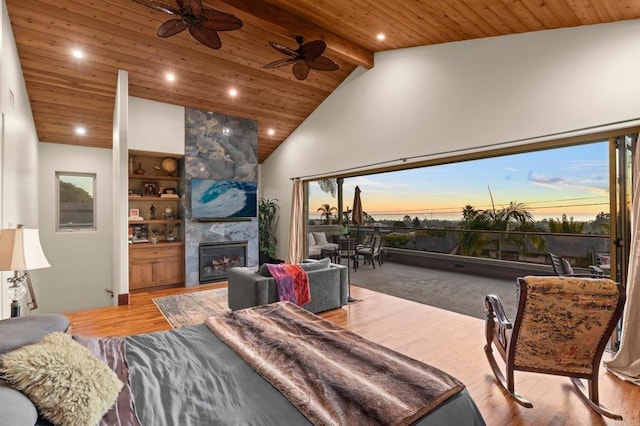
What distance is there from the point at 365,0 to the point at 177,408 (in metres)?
4.04

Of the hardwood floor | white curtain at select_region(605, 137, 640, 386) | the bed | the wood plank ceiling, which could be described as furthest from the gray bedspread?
the wood plank ceiling

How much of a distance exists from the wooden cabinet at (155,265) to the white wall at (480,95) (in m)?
3.24

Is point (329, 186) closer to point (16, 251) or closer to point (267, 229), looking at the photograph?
point (267, 229)

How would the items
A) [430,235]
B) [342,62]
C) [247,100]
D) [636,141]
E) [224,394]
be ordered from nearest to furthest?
[224,394], [636,141], [342,62], [247,100], [430,235]

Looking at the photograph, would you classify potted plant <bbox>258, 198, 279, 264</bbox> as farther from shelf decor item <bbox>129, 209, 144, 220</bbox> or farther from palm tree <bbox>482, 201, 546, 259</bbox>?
palm tree <bbox>482, 201, 546, 259</bbox>

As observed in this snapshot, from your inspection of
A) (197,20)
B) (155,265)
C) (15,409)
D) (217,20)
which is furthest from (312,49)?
(155,265)

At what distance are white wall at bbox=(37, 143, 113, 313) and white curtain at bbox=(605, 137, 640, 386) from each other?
7.76 metres

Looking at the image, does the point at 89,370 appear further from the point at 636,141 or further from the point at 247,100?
the point at 247,100

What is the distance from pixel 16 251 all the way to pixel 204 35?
8.15 feet

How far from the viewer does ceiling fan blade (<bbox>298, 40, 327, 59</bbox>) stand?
3676mm

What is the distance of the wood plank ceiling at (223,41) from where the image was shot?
3.42 metres

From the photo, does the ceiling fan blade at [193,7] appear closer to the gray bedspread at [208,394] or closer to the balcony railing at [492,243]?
the gray bedspread at [208,394]

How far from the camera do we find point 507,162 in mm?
6648

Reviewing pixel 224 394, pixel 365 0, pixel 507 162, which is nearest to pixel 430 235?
pixel 507 162
